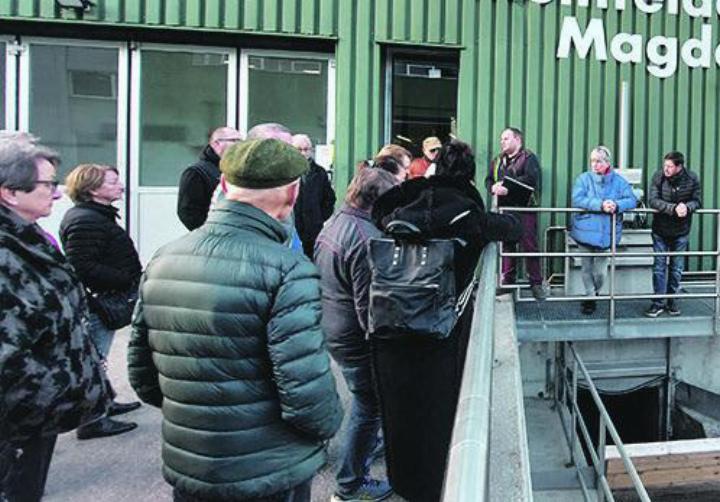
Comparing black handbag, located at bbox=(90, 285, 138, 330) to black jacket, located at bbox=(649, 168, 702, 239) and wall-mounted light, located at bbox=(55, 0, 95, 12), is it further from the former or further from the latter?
black jacket, located at bbox=(649, 168, 702, 239)

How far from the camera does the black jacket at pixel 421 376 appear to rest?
→ 295 cm

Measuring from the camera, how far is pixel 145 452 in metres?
3.44

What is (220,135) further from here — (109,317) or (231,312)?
(231,312)

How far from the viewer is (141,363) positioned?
2.01m

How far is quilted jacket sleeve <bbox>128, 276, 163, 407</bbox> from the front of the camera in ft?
6.48

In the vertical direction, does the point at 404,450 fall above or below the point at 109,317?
below

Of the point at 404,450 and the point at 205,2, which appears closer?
the point at 404,450

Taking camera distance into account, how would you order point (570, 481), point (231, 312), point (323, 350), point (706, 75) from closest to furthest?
point (231, 312)
point (323, 350)
point (570, 481)
point (706, 75)

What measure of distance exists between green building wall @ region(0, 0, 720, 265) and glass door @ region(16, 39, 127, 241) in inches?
15.6

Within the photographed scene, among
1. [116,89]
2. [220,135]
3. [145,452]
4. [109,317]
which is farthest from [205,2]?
[145,452]

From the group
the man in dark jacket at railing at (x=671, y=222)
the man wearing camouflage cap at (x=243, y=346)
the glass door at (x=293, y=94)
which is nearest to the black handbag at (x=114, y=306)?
the man wearing camouflage cap at (x=243, y=346)

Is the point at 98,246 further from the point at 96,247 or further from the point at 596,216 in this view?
the point at 596,216

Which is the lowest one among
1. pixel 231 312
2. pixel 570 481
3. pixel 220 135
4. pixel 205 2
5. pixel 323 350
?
pixel 570 481

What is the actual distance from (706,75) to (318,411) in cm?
715
